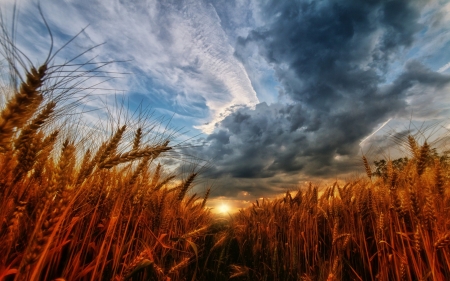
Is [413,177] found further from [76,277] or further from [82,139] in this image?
[82,139]

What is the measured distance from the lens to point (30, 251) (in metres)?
1.20

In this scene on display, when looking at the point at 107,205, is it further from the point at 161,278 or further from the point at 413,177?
the point at 413,177

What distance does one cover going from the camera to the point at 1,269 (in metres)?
1.82

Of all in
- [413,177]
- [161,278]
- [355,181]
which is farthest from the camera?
[355,181]

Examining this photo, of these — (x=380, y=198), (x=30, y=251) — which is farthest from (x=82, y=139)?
(x=380, y=198)

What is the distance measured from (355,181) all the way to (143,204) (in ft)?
16.2

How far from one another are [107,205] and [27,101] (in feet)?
8.43

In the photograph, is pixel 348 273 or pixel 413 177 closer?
pixel 413 177

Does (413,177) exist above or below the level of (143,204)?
above

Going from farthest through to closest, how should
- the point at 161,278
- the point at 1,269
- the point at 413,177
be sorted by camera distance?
1. the point at 413,177
2. the point at 161,278
3. the point at 1,269

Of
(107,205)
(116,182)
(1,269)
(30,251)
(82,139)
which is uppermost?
(82,139)

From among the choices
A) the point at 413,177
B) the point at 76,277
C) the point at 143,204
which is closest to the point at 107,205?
the point at 143,204

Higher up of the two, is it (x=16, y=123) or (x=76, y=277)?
(x=16, y=123)

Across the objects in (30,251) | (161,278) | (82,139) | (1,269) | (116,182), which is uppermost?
(82,139)
